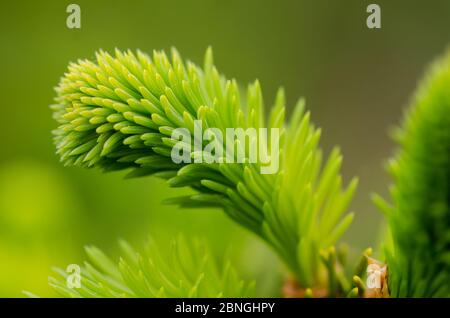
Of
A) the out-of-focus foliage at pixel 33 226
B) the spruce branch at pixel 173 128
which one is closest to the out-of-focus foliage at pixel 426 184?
the spruce branch at pixel 173 128

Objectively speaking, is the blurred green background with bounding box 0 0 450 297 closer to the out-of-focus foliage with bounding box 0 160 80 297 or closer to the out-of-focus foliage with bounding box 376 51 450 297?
the out-of-focus foliage with bounding box 0 160 80 297

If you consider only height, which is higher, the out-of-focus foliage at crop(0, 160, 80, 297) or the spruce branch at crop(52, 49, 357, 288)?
the spruce branch at crop(52, 49, 357, 288)

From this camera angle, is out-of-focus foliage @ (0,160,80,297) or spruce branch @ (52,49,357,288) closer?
spruce branch @ (52,49,357,288)

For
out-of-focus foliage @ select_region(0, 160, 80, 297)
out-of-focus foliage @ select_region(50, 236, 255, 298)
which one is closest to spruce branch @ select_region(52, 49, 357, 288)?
out-of-focus foliage @ select_region(50, 236, 255, 298)

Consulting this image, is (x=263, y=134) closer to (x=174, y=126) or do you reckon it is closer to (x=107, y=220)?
(x=174, y=126)

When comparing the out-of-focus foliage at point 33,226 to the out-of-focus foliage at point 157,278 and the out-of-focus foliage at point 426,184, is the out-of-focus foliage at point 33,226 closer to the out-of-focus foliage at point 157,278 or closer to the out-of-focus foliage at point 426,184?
the out-of-focus foliage at point 157,278
